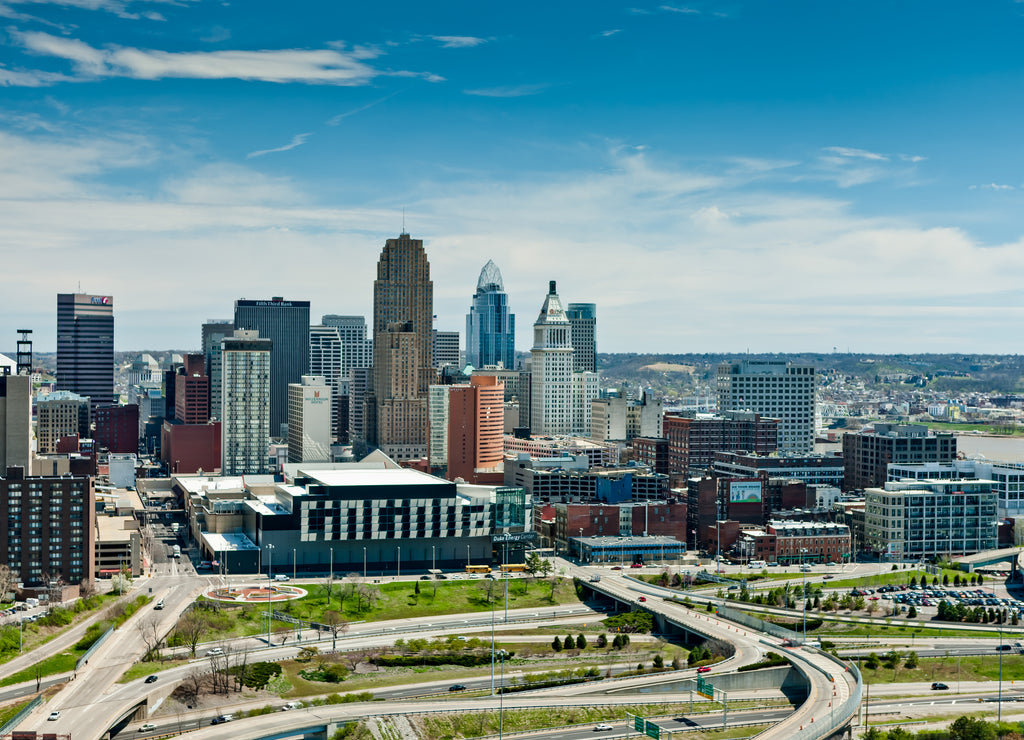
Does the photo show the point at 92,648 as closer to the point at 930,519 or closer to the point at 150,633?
the point at 150,633

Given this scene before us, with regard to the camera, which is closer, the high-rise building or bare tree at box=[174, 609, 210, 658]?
bare tree at box=[174, 609, 210, 658]

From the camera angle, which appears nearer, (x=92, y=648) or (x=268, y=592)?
(x=92, y=648)

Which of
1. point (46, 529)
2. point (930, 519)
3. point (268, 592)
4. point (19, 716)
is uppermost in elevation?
point (46, 529)

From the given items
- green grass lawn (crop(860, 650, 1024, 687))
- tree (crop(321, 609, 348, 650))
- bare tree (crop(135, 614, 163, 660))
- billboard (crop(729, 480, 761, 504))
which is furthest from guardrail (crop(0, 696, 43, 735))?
billboard (crop(729, 480, 761, 504))

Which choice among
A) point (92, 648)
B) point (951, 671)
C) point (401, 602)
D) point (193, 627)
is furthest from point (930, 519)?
point (92, 648)


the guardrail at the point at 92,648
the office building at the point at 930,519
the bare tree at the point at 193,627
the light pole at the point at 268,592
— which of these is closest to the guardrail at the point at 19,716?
the guardrail at the point at 92,648

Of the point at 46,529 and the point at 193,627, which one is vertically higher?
the point at 46,529

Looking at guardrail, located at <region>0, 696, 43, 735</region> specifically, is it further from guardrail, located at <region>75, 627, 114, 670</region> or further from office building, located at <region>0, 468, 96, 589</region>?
office building, located at <region>0, 468, 96, 589</region>
